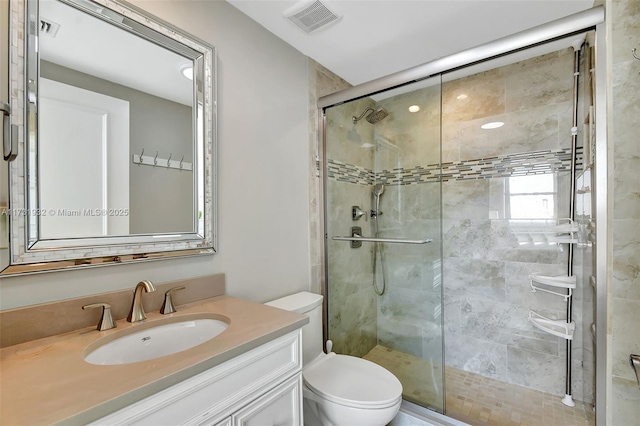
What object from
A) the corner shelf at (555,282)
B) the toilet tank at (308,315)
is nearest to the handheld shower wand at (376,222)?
the toilet tank at (308,315)

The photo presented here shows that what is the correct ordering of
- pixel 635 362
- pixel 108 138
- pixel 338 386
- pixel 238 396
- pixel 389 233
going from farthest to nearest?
pixel 389 233 → pixel 338 386 → pixel 108 138 → pixel 635 362 → pixel 238 396

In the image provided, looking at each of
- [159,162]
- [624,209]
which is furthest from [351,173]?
[624,209]

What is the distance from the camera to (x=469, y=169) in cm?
232

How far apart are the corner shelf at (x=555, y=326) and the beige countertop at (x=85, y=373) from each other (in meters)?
1.81

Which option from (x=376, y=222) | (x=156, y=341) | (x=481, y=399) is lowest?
(x=481, y=399)

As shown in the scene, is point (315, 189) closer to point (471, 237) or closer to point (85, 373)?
point (471, 237)

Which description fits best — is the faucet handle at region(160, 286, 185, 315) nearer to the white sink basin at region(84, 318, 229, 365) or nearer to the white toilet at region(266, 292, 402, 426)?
→ the white sink basin at region(84, 318, 229, 365)

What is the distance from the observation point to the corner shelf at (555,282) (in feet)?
6.13

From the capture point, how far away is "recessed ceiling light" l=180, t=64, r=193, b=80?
1339mm

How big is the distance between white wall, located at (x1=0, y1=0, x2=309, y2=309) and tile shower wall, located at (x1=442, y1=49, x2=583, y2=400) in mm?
1283

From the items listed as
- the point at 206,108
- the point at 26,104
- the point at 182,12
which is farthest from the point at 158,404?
the point at 182,12

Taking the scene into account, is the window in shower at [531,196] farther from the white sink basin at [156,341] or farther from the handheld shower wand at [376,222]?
the white sink basin at [156,341]

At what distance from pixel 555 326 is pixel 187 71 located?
8.61 feet

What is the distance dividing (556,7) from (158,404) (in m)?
2.42
